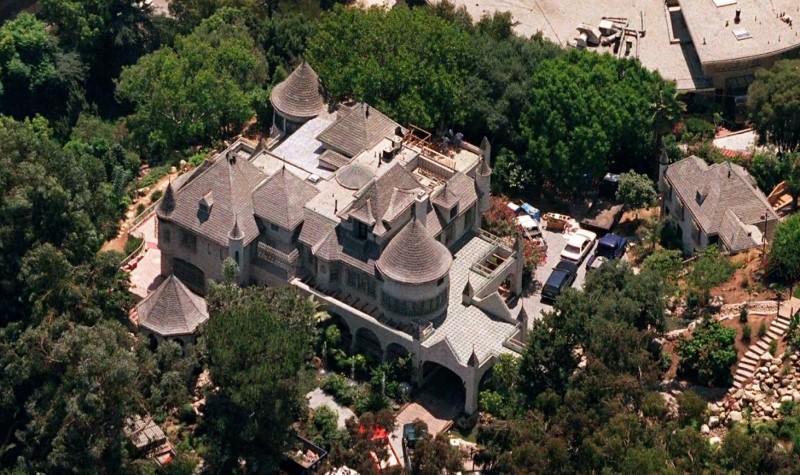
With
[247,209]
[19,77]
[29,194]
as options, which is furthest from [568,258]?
[19,77]

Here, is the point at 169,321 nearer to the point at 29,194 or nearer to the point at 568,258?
the point at 29,194

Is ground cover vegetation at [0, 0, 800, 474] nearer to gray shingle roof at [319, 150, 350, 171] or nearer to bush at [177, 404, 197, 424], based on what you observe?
bush at [177, 404, 197, 424]

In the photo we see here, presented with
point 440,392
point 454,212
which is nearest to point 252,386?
point 440,392

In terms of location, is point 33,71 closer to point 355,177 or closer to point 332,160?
point 332,160

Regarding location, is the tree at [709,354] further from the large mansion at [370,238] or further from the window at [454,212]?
the window at [454,212]

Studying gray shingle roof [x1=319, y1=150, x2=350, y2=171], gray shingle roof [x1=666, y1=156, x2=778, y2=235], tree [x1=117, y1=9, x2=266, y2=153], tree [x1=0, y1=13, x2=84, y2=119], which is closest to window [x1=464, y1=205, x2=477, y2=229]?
gray shingle roof [x1=319, y1=150, x2=350, y2=171]

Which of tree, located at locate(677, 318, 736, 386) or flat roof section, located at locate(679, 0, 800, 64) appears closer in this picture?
tree, located at locate(677, 318, 736, 386)

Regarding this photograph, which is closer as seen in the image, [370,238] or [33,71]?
[370,238]
